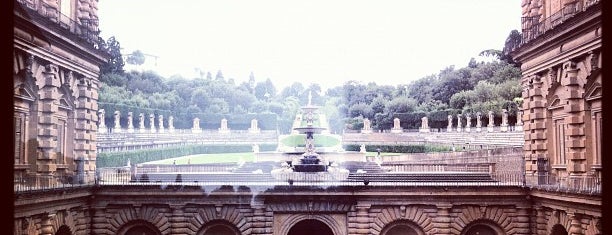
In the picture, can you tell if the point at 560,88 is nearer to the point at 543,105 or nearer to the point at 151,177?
the point at 543,105

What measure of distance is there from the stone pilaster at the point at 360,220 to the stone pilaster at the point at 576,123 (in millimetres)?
6814

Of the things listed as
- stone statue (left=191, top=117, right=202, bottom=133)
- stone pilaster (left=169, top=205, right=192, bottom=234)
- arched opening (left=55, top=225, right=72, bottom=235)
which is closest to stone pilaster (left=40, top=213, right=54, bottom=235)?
arched opening (left=55, top=225, right=72, bottom=235)

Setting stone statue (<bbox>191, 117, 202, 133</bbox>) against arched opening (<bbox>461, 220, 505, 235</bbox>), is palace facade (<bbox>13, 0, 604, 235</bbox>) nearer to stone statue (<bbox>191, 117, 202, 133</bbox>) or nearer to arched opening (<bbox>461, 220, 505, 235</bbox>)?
arched opening (<bbox>461, 220, 505, 235</bbox>)

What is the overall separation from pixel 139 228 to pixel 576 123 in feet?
48.8

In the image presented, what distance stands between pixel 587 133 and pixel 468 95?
37478 mm

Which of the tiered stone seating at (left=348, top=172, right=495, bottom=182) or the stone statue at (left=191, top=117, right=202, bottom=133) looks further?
the stone statue at (left=191, top=117, right=202, bottom=133)

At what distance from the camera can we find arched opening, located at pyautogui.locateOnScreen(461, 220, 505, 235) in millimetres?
20594

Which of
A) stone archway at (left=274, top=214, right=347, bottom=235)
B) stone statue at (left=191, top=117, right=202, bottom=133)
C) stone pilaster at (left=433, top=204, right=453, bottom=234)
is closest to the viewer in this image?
stone pilaster at (left=433, top=204, right=453, bottom=234)

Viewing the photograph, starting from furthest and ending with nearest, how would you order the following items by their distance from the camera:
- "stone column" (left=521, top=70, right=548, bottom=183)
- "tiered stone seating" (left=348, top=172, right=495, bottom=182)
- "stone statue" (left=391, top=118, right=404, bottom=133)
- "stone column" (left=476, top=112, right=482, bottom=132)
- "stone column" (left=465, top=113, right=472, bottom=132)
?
"stone statue" (left=391, top=118, right=404, bottom=133), "stone column" (left=465, top=113, right=472, bottom=132), "stone column" (left=476, top=112, right=482, bottom=132), "tiered stone seating" (left=348, top=172, right=495, bottom=182), "stone column" (left=521, top=70, right=548, bottom=183)

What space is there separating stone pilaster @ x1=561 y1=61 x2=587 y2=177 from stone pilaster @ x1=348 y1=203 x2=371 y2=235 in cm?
681

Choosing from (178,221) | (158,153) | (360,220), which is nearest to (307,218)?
(360,220)

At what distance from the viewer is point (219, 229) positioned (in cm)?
2112

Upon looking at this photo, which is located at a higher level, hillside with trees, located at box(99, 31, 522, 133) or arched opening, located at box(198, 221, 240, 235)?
hillside with trees, located at box(99, 31, 522, 133)
